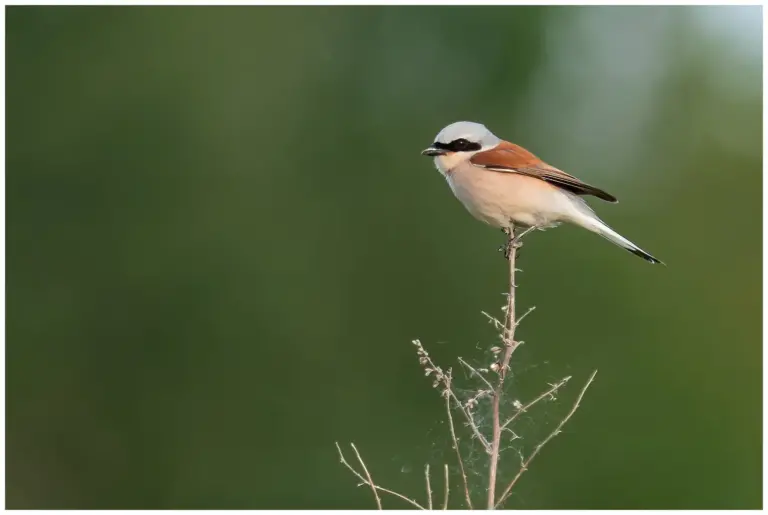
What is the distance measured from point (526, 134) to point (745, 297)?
2.73m

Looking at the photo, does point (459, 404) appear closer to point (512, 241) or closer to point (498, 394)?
point (498, 394)

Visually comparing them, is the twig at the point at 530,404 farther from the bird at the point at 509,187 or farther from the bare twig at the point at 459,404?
the bird at the point at 509,187

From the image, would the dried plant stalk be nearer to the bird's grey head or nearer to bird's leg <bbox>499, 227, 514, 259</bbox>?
bird's leg <bbox>499, 227, 514, 259</bbox>

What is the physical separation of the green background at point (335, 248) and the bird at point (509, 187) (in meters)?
3.78

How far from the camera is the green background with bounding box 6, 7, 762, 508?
345 inches

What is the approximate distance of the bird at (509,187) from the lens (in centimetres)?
428

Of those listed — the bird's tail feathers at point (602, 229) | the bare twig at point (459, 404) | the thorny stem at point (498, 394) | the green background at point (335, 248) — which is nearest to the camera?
the thorny stem at point (498, 394)

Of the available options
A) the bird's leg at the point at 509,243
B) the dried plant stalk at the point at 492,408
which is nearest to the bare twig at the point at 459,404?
the dried plant stalk at the point at 492,408

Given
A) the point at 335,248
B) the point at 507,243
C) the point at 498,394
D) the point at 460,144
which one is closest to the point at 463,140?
the point at 460,144

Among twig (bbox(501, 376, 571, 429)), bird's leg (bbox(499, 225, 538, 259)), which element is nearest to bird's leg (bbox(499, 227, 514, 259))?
bird's leg (bbox(499, 225, 538, 259))

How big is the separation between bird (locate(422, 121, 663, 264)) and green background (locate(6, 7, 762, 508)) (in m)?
3.78

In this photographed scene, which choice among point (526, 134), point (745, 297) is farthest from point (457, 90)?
point (745, 297)

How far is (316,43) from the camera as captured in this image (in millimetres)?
11141

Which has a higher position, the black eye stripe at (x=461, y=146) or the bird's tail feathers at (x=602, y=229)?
the black eye stripe at (x=461, y=146)
